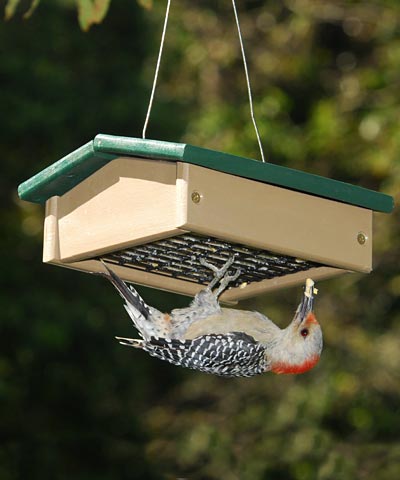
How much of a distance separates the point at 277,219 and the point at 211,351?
636 mm

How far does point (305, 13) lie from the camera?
11164 millimetres

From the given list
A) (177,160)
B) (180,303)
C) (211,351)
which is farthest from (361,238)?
(180,303)

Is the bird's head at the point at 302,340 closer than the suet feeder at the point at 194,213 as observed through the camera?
No

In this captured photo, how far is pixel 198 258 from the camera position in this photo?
434cm

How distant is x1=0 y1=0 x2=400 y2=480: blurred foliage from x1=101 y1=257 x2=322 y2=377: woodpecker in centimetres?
550

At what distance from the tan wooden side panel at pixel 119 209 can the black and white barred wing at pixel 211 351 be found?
1.52 ft

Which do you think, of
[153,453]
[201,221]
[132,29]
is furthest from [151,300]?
[201,221]

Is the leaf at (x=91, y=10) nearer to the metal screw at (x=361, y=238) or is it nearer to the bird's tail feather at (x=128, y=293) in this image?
the bird's tail feather at (x=128, y=293)

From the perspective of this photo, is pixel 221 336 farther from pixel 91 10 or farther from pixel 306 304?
pixel 91 10

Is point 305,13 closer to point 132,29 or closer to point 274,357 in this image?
point 132,29

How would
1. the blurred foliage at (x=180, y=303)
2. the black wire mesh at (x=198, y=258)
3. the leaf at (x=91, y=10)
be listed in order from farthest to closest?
the blurred foliage at (x=180, y=303) < the leaf at (x=91, y=10) < the black wire mesh at (x=198, y=258)

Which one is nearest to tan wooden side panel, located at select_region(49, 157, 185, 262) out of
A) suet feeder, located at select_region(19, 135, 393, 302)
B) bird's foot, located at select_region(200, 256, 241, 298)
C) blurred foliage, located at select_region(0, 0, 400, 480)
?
suet feeder, located at select_region(19, 135, 393, 302)

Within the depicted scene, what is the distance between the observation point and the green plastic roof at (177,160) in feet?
12.1

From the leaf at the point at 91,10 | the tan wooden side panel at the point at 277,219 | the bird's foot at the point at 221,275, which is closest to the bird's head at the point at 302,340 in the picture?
the bird's foot at the point at 221,275
